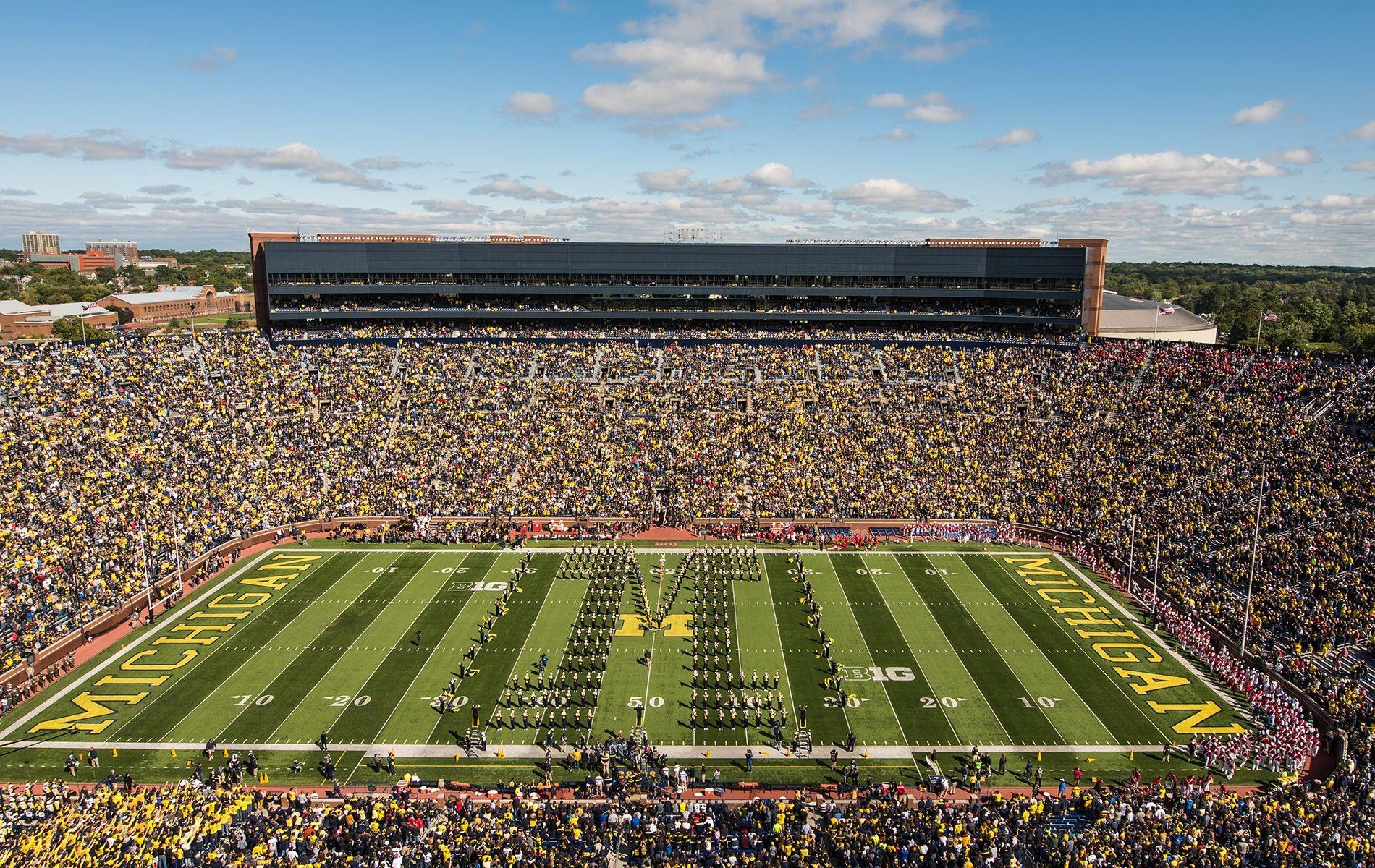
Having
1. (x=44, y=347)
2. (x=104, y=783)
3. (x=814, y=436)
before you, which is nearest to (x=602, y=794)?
(x=104, y=783)

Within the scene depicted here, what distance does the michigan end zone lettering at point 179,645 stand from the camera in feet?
84.8

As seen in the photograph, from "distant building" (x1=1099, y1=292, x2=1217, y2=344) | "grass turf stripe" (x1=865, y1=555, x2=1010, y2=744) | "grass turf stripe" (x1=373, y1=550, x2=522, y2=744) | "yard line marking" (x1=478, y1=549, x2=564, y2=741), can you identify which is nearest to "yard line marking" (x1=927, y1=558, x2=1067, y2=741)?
"grass turf stripe" (x1=865, y1=555, x2=1010, y2=744)

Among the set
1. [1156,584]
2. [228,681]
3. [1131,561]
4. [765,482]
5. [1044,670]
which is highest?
[765,482]

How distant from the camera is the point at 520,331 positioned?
6278 cm

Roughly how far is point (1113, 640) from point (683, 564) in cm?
1773

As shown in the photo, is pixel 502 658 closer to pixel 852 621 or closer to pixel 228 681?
pixel 228 681

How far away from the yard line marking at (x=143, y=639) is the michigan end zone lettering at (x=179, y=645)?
405mm

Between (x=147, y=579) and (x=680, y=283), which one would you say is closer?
(x=147, y=579)

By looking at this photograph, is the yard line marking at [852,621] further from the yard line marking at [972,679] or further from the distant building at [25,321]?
the distant building at [25,321]

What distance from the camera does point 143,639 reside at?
31000 millimetres

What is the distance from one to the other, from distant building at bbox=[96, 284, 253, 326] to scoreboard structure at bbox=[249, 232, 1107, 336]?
2604 inches

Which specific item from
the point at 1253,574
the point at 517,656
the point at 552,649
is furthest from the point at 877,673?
the point at 1253,574

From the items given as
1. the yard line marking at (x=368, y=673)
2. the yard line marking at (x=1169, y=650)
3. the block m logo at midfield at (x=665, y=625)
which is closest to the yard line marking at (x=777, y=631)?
the block m logo at midfield at (x=665, y=625)

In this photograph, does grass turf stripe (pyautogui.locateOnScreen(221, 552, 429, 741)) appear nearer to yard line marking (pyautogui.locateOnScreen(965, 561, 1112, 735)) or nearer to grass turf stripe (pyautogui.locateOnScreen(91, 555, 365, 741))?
grass turf stripe (pyautogui.locateOnScreen(91, 555, 365, 741))
